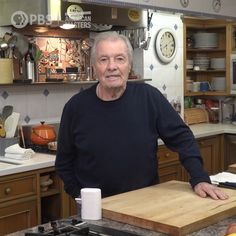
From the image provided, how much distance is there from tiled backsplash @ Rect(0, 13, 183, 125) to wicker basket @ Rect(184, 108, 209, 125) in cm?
32

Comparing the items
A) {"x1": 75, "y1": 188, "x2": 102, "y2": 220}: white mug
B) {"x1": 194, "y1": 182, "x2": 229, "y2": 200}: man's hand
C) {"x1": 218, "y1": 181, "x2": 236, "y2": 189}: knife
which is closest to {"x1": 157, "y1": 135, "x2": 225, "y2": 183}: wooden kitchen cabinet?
{"x1": 218, "y1": 181, "x2": 236, "y2": 189}: knife

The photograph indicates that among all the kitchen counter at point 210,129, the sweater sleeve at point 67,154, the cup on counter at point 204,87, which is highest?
the cup on counter at point 204,87

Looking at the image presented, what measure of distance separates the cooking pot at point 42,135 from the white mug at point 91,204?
199 centimetres

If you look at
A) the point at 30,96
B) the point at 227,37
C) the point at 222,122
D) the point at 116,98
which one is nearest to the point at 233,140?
the point at 222,122

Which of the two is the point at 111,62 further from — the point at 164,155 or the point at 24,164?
the point at 164,155

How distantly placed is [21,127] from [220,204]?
2.31 m

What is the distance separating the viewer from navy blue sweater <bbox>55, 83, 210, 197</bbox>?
2.17 metres

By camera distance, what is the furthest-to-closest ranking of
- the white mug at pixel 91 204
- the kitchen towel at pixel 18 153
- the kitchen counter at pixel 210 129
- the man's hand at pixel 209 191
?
the kitchen counter at pixel 210 129, the kitchen towel at pixel 18 153, the man's hand at pixel 209 191, the white mug at pixel 91 204

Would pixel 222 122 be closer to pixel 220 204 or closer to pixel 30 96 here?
pixel 30 96

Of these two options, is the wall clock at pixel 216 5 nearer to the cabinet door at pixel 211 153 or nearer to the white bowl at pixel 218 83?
the cabinet door at pixel 211 153

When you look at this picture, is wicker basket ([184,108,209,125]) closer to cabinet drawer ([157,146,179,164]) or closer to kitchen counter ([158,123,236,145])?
kitchen counter ([158,123,236,145])

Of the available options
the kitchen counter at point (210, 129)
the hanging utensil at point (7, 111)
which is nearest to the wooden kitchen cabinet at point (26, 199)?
the hanging utensil at point (7, 111)

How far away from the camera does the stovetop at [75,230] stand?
5.27ft

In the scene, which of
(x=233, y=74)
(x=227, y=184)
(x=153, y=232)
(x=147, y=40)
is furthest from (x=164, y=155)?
(x=153, y=232)
